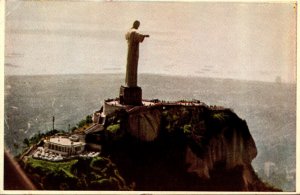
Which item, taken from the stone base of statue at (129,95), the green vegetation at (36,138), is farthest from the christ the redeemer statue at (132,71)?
the green vegetation at (36,138)

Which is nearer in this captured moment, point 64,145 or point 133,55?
point 64,145

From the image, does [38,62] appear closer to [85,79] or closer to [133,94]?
[85,79]

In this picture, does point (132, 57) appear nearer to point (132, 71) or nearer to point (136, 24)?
point (132, 71)

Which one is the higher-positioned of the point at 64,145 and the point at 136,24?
the point at 136,24

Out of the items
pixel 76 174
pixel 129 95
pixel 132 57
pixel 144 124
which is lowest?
pixel 76 174

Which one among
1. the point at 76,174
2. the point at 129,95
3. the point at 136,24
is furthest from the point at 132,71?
the point at 76,174

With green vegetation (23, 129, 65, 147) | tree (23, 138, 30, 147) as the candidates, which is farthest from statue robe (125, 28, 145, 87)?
tree (23, 138, 30, 147)

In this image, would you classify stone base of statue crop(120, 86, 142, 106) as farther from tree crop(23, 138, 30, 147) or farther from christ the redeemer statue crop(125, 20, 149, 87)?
tree crop(23, 138, 30, 147)
